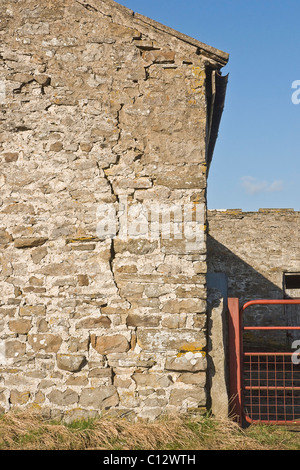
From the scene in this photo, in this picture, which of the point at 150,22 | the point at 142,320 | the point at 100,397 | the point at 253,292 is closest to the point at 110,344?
the point at 142,320

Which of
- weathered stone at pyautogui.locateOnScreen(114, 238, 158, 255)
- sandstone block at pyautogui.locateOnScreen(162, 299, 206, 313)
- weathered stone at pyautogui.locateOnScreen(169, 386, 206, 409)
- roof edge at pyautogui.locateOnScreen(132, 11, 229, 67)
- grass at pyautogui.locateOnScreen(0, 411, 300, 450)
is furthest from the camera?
roof edge at pyautogui.locateOnScreen(132, 11, 229, 67)

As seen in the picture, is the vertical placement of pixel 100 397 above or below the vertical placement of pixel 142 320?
below

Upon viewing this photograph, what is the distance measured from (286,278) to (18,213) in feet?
30.3

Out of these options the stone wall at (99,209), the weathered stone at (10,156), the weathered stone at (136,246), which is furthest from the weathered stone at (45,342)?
the weathered stone at (10,156)

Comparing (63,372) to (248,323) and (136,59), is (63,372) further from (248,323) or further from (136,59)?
(248,323)

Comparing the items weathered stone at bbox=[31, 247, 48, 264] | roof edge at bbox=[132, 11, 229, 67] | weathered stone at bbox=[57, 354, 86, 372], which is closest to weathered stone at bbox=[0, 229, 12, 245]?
weathered stone at bbox=[31, 247, 48, 264]

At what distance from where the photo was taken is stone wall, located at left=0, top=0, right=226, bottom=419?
4.30 meters

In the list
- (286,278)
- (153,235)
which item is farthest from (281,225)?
(153,235)

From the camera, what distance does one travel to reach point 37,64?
15.3 ft

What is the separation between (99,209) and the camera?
449 cm

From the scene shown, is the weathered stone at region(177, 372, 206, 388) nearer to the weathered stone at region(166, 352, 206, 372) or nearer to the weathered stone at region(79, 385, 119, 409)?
the weathered stone at region(166, 352, 206, 372)

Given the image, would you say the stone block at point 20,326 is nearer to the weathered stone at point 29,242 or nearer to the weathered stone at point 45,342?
the weathered stone at point 45,342

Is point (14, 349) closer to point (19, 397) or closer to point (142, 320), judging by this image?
point (19, 397)

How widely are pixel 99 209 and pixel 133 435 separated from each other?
6.98 feet
